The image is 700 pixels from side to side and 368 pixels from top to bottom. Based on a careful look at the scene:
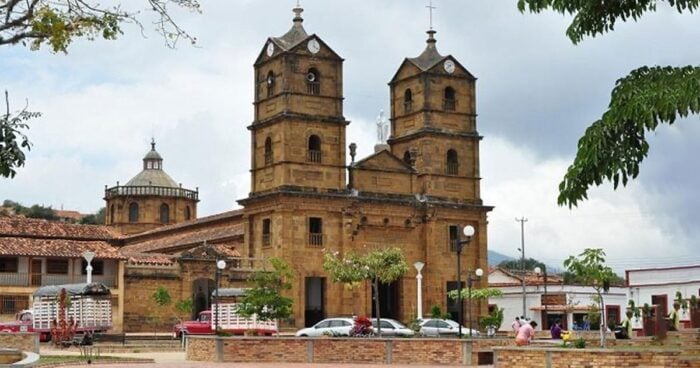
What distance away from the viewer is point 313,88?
53.0 metres

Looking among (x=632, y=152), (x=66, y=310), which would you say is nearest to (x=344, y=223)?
(x=66, y=310)

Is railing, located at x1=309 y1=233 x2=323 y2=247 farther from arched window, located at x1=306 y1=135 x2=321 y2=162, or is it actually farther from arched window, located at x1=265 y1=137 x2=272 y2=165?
arched window, located at x1=265 y1=137 x2=272 y2=165

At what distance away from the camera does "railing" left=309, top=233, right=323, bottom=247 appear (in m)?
52.1

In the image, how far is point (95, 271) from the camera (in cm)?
5000

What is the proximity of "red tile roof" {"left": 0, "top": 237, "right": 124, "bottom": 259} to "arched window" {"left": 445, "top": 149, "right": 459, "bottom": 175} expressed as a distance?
60.1 feet

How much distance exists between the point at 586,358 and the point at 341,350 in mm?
10114

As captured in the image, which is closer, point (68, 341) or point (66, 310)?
point (68, 341)

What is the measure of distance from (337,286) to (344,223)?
10.5ft

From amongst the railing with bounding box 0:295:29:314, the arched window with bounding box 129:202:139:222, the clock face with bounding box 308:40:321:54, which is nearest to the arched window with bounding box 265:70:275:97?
the clock face with bounding box 308:40:321:54

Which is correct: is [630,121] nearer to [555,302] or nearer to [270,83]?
[270,83]

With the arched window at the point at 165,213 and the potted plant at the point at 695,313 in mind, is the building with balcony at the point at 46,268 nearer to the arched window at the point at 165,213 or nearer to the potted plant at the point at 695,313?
the arched window at the point at 165,213

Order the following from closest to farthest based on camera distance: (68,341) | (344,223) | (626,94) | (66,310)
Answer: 1. (626,94)
2. (68,341)
3. (66,310)
4. (344,223)

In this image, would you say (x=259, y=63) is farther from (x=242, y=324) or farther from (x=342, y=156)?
(x=242, y=324)

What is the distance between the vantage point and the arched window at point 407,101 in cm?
5816
